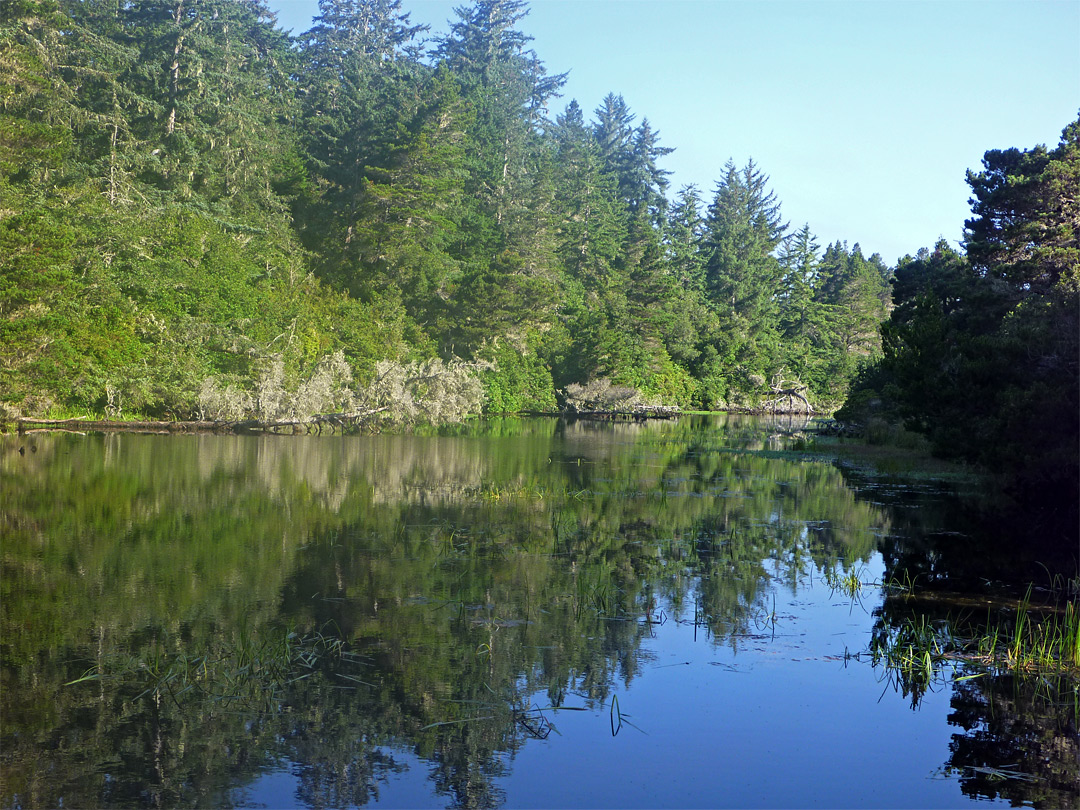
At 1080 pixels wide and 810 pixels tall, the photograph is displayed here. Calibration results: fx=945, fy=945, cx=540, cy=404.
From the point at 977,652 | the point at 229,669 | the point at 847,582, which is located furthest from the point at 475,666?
the point at 847,582

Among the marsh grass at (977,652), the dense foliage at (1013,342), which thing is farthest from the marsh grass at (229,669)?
the dense foliage at (1013,342)

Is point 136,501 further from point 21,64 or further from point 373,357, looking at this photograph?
point 373,357

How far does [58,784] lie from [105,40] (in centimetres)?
5042

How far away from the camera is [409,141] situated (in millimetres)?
54562

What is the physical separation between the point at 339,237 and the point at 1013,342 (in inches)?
1721

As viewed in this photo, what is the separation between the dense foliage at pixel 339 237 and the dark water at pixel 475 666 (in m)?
18.7

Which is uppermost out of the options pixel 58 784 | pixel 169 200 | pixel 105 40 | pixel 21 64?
pixel 105 40

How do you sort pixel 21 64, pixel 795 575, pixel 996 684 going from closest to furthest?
pixel 996 684 → pixel 795 575 → pixel 21 64

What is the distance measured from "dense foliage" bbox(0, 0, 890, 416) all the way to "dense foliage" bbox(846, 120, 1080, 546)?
21.6 m

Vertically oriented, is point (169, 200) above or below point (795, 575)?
above

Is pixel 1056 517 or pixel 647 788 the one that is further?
pixel 1056 517

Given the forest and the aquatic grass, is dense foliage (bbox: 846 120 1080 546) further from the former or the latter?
the aquatic grass

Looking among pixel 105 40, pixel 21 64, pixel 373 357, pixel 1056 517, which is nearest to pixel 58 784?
pixel 1056 517

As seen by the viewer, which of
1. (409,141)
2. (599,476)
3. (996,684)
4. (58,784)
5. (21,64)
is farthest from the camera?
(409,141)
